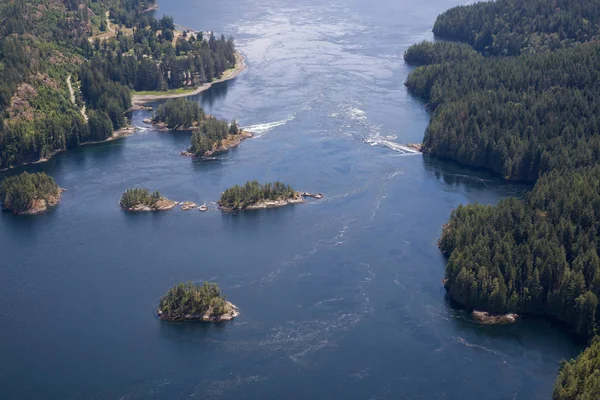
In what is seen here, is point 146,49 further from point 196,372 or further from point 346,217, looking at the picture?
point 196,372

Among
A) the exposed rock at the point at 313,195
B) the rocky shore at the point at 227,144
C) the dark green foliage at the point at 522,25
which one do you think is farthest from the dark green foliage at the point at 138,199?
the dark green foliage at the point at 522,25

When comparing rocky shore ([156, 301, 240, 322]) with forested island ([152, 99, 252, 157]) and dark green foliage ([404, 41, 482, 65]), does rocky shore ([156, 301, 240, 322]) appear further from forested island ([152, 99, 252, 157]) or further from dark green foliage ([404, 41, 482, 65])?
dark green foliage ([404, 41, 482, 65])

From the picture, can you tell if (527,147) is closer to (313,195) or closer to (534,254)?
(313,195)

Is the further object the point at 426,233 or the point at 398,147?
the point at 398,147

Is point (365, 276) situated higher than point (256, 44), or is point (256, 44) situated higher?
point (256, 44)

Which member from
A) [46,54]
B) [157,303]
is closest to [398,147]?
[157,303]

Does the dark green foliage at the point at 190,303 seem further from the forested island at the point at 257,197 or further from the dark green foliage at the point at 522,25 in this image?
the dark green foliage at the point at 522,25

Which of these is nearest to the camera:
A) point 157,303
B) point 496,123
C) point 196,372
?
point 196,372

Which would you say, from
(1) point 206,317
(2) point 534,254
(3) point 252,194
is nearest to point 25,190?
(3) point 252,194
